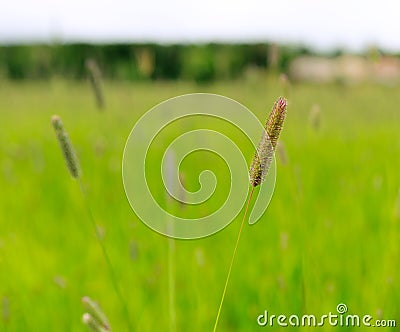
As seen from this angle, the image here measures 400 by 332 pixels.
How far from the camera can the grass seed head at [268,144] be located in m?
0.56

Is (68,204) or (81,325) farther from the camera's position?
(68,204)

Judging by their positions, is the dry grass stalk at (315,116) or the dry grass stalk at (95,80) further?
the dry grass stalk at (95,80)

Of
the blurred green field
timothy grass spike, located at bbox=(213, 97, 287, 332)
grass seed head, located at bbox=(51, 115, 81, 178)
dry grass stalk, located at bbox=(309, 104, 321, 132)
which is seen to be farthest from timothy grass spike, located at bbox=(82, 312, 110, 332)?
dry grass stalk, located at bbox=(309, 104, 321, 132)

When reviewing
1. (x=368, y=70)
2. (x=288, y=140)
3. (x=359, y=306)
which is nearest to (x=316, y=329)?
(x=359, y=306)

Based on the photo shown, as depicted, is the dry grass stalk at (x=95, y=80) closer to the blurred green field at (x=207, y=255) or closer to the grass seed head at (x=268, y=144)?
the blurred green field at (x=207, y=255)

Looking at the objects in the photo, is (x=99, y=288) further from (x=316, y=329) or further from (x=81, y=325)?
(x=316, y=329)

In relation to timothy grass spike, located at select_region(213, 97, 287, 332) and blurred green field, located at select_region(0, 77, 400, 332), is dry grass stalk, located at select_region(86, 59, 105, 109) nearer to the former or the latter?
blurred green field, located at select_region(0, 77, 400, 332)

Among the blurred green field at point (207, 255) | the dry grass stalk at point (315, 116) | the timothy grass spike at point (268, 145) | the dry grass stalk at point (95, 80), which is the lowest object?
the blurred green field at point (207, 255)

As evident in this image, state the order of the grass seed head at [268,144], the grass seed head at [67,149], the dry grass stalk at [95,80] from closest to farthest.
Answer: the grass seed head at [268,144]
the grass seed head at [67,149]
the dry grass stalk at [95,80]

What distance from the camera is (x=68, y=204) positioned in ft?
7.46

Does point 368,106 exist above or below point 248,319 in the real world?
above

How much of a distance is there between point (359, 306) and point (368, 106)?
18.2 ft

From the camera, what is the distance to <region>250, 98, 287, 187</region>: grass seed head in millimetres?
564

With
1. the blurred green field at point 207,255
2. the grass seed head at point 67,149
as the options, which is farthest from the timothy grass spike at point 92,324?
the blurred green field at point 207,255
